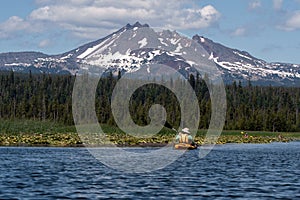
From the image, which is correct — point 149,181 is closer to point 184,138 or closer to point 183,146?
point 183,146

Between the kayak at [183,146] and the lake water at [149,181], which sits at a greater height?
the kayak at [183,146]

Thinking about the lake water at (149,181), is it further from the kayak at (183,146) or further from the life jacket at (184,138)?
the life jacket at (184,138)

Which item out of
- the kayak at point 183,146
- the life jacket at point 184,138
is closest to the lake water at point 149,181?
the kayak at point 183,146

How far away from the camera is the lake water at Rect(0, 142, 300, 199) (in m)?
31.6

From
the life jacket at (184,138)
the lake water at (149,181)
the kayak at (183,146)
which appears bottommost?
the lake water at (149,181)

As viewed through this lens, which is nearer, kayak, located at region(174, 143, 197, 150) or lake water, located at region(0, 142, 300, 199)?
lake water, located at region(0, 142, 300, 199)

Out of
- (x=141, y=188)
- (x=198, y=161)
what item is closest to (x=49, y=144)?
(x=198, y=161)

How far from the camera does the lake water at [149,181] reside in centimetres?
3157

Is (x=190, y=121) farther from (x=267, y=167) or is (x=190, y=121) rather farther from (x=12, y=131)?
(x=267, y=167)

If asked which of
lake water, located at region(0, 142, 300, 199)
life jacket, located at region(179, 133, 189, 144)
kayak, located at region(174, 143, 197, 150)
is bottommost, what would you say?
lake water, located at region(0, 142, 300, 199)

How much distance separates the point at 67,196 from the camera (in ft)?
99.8

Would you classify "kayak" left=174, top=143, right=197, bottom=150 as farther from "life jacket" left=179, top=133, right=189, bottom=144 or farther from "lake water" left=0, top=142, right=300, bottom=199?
"lake water" left=0, top=142, right=300, bottom=199

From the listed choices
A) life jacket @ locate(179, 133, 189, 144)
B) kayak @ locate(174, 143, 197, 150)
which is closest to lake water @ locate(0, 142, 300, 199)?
kayak @ locate(174, 143, 197, 150)

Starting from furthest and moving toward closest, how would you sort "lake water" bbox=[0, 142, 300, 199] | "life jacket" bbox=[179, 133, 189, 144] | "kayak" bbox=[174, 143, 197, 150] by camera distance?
"life jacket" bbox=[179, 133, 189, 144] < "kayak" bbox=[174, 143, 197, 150] < "lake water" bbox=[0, 142, 300, 199]
